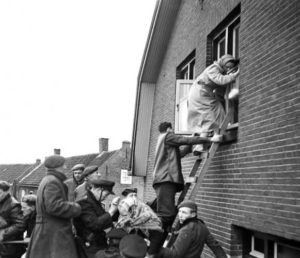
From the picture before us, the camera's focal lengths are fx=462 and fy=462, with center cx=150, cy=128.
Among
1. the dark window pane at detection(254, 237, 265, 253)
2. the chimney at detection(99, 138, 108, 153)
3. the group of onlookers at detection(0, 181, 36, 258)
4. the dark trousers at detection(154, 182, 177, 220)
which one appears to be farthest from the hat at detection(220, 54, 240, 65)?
the chimney at detection(99, 138, 108, 153)

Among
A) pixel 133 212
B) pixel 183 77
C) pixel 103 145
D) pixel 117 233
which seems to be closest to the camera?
pixel 117 233

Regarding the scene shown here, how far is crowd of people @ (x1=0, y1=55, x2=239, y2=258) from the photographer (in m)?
5.21

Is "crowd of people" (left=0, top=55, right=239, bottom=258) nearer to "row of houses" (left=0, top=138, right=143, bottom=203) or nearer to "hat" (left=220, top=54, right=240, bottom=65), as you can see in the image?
"hat" (left=220, top=54, right=240, bottom=65)

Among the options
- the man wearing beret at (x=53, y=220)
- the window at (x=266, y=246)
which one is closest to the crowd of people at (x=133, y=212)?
the man wearing beret at (x=53, y=220)

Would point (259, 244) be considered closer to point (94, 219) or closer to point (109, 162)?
point (94, 219)

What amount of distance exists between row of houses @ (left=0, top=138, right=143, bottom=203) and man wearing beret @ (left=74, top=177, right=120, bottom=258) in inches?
821

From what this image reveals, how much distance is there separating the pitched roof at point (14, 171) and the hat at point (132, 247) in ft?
148

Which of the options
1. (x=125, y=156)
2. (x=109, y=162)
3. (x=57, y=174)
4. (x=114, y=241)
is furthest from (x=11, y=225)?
(x=125, y=156)

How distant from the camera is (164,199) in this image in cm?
648

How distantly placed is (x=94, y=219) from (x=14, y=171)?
47.8 metres

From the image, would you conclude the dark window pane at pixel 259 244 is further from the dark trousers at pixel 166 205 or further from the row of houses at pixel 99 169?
the row of houses at pixel 99 169

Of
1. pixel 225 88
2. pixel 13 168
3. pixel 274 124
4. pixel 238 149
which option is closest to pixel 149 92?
pixel 225 88

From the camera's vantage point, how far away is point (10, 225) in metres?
7.87

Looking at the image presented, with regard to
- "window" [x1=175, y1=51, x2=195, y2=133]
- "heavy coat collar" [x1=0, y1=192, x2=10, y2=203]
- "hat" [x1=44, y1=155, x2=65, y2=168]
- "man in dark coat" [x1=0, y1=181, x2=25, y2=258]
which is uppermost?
"window" [x1=175, y1=51, x2=195, y2=133]
